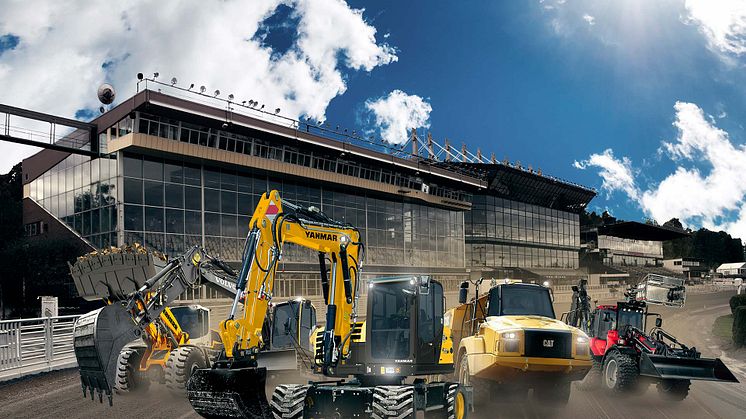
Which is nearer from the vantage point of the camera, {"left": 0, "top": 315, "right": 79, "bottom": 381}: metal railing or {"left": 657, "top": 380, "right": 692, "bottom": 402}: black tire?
{"left": 657, "top": 380, "right": 692, "bottom": 402}: black tire

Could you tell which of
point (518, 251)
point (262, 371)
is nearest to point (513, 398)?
point (262, 371)

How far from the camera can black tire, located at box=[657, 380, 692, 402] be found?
15835 millimetres

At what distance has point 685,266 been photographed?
161750 millimetres

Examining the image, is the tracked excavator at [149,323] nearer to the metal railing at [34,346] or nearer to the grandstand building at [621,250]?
the metal railing at [34,346]

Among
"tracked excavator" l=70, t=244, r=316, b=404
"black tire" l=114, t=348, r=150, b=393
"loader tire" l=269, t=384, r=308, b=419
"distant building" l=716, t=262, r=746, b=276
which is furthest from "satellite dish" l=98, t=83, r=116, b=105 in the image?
"distant building" l=716, t=262, r=746, b=276

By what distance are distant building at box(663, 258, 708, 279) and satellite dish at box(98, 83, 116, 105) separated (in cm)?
13878

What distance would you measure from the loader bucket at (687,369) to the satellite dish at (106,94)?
43.1 m

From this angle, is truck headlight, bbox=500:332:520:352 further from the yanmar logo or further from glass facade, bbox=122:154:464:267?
glass facade, bbox=122:154:464:267

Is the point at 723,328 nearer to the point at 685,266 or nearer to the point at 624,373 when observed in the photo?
the point at 624,373

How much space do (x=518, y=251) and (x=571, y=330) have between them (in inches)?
3304

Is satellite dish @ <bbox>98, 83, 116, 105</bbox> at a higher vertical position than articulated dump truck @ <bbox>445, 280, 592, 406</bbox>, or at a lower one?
higher

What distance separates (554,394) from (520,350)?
1.74m

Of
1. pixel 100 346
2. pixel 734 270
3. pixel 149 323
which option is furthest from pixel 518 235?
pixel 734 270

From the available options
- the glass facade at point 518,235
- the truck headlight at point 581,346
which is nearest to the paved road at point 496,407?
the truck headlight at point 581,346
